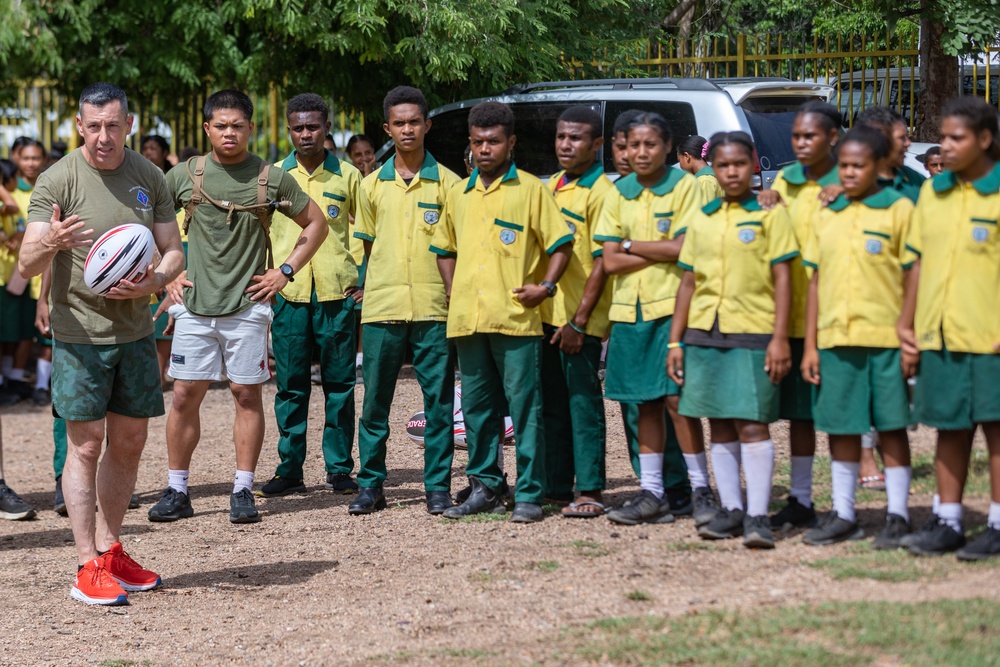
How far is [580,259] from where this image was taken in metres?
6.77

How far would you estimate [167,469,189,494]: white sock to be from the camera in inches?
309

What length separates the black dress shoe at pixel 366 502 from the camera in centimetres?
752

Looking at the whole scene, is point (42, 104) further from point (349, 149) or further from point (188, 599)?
point (188, 599)

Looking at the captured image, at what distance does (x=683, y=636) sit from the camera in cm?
479

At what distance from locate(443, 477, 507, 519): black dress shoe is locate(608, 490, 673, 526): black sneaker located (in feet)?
2.62

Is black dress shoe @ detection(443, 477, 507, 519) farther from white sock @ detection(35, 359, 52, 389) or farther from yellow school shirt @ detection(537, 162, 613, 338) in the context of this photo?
white sock @ detection(35, 359, 52, 389)

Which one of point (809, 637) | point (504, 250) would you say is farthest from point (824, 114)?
point (809, 637)

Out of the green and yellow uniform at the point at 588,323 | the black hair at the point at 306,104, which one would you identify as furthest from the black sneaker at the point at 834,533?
the black hair at the point at 306,104

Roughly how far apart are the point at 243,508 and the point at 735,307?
3.30 m

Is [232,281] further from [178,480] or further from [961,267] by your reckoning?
[961,267]

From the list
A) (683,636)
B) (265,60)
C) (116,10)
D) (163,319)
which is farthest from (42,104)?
(683,636)

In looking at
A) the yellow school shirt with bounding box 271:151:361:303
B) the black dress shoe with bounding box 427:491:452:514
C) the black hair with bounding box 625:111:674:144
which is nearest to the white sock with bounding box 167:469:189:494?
the yellow school shirt with bounding box 271:151:361:303

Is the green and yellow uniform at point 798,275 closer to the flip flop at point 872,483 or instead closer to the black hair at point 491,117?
the flip flop at point 872,483

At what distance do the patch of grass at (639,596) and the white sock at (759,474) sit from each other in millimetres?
733
